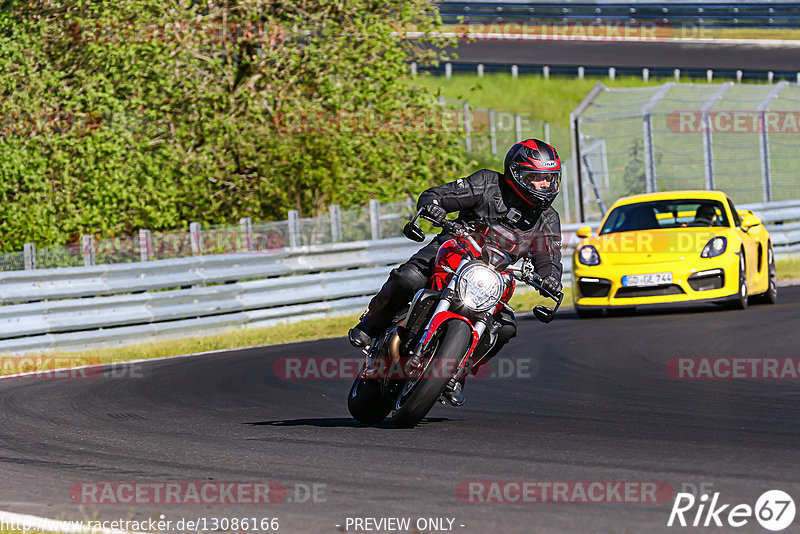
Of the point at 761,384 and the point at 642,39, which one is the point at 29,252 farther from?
the point at 642,39

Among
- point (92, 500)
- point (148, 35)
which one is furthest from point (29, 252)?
point (92, 500)

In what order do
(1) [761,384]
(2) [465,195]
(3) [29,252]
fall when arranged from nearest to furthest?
(2) [465,195] < (1) [761,384] < (3) [29,252]

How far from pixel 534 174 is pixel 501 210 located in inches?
11.5

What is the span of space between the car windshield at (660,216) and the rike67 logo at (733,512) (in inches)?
425

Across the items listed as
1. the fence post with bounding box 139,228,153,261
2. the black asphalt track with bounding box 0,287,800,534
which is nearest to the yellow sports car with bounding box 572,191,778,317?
the black asphalt track with bounding box 0,287,800,534

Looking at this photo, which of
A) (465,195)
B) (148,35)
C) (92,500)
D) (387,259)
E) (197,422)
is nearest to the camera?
(92,500)

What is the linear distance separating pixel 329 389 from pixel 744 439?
4262 mm

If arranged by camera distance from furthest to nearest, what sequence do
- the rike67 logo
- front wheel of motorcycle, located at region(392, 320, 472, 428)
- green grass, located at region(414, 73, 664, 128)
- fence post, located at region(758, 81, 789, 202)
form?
green grass, located at region(414, 73, 664, 128) < fence post, located at region(758, 81, 789, 202) < front wheel of motorcycle, located at region(392, 320, 472, 428) < the rike67 logo

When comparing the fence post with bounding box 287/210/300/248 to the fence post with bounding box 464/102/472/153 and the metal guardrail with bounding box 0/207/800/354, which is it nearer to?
the metal guardrail with bounding box 0/207/800/354

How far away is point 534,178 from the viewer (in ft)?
Answer: 24.8

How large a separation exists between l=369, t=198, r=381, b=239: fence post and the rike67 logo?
14.0 meters

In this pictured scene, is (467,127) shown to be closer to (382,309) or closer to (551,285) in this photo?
(382,309)

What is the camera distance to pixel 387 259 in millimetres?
18953

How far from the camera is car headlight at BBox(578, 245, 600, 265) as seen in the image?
15.4 m
